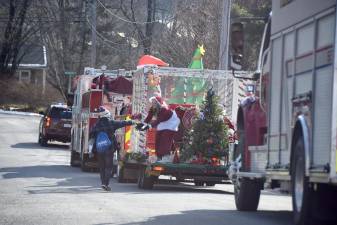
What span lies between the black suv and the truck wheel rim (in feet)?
90.2

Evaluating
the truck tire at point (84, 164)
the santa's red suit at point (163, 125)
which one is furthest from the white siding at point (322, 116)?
the truck tire at point (84, 164)

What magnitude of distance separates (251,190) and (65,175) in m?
10.7

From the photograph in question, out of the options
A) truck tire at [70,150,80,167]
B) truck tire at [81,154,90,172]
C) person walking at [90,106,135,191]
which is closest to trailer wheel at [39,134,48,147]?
truck tire at [70,150,80,167]

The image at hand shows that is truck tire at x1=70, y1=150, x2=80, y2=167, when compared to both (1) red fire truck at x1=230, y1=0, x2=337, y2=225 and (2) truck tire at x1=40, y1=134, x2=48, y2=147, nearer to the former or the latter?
(2) truck tire at x1=40, y1=134, x2=48, y2=147

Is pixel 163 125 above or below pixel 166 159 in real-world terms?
above

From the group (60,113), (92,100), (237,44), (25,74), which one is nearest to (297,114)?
(237,44)

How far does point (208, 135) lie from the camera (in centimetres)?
2086

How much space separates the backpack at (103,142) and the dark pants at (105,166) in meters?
0.11

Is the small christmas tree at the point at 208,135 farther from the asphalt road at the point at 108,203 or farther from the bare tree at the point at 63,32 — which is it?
the bare tree at the point at 63,32

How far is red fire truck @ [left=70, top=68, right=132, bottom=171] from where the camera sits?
25641mm

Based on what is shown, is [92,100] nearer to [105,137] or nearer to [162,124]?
[105,137]

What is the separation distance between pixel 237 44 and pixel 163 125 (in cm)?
664

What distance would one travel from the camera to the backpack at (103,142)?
20.5 metres

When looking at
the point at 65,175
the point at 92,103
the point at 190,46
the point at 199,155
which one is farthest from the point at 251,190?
the point at 190,46
